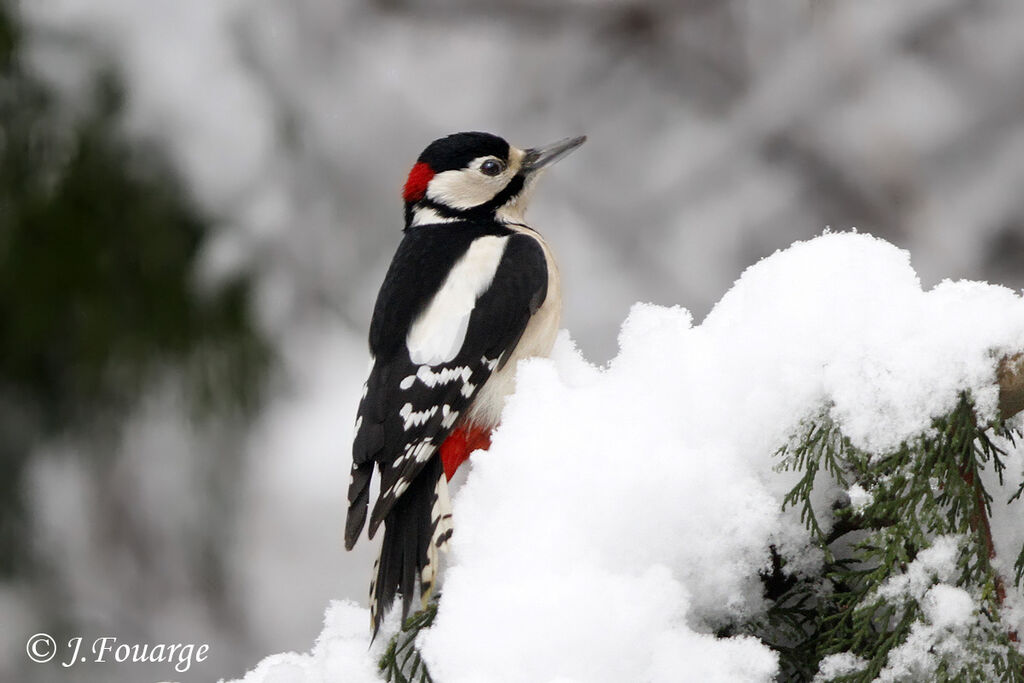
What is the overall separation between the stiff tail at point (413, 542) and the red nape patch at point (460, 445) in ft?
0.47

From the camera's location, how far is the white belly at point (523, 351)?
6.81 feet

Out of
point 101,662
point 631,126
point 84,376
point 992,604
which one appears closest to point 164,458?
point 84,376

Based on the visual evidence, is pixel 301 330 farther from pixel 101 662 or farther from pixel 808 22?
pixel 808 22

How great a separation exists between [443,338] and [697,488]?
3.40 ft

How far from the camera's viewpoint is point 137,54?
322 cm

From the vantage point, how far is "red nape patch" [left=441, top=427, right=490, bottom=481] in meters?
2.03

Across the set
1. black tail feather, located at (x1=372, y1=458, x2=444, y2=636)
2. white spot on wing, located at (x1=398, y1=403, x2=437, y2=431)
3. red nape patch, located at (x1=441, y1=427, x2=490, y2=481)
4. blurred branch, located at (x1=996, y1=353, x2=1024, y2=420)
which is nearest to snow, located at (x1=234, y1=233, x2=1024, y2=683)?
blurred branch, located at (x1=996, y1=353, x2=1024, y2=420)

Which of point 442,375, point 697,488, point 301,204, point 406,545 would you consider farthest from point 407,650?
point 301,204

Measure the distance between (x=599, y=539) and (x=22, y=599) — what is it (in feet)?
8.31

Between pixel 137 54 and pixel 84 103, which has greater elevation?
pixel 137 54

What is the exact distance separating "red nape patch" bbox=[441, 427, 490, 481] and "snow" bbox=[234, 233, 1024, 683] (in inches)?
30.7

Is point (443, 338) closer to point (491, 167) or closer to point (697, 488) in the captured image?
point (491, 167)

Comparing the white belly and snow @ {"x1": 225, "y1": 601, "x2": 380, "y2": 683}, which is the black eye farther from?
snow @ {"x1": 225, "y1": 601, "x2": 380, "y2": 683}

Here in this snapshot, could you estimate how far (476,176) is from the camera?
2.61m
